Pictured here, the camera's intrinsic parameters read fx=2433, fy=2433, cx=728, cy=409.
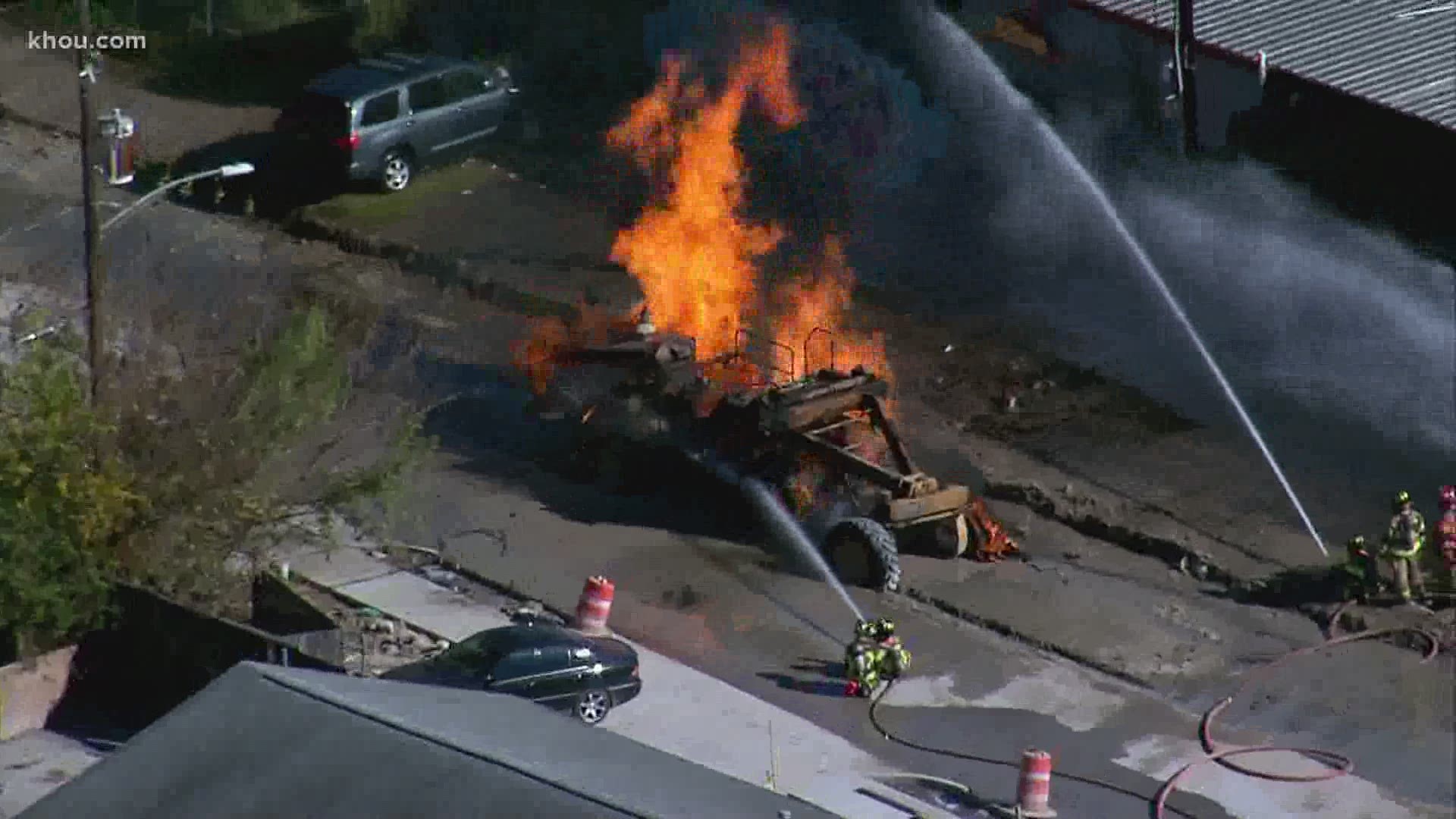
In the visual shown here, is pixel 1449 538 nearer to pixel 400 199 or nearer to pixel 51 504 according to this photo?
pixel 51 504

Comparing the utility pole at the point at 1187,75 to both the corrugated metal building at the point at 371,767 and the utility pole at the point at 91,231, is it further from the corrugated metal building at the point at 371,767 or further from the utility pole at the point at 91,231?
the corrugated metal building at the point at 371,767

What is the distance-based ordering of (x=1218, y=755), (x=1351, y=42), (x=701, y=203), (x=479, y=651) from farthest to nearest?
(x=701, y=203)
(x=1351, y=42)
(x=479, y=651)
(x=1218, y=755)

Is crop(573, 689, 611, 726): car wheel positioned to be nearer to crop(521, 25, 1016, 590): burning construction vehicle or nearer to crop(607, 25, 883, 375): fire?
crop(521, 25, 1016, 590): burning construction vehicle

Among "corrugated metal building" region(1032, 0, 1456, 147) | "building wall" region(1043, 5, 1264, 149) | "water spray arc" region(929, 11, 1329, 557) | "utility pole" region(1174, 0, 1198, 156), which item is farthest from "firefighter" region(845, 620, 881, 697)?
"building wall" region(1043, 5, 1264, 149)

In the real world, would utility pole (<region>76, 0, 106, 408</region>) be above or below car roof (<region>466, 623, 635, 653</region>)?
above

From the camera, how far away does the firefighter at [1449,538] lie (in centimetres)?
2325

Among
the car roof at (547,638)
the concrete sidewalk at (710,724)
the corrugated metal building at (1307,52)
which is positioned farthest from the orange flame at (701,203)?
the car roof at (547,638)

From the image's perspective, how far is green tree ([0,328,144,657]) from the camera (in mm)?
21359

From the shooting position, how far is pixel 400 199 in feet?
112

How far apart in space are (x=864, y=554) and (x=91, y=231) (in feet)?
26.1

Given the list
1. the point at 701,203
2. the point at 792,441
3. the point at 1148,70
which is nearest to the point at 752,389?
the point at 792,441

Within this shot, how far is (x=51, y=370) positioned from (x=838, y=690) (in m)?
7.65

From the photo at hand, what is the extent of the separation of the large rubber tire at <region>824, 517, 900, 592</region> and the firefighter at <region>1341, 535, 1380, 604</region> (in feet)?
14.2

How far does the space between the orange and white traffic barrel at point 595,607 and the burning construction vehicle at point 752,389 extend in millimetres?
2530
